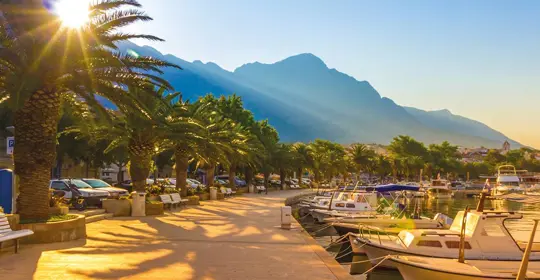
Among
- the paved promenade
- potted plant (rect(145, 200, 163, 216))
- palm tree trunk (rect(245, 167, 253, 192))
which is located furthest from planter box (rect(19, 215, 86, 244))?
palm tree trunk (rect(245, 167, 253, 192))

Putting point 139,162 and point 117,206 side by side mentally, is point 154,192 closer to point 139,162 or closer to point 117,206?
point 139,162

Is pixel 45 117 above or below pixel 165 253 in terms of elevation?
above

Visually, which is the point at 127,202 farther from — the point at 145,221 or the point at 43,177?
the point at 43,177

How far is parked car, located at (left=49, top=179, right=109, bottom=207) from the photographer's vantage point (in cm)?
2444

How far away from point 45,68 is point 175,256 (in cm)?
628

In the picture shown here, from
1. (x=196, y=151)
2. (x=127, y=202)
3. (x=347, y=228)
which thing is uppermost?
(x=196, y=151)

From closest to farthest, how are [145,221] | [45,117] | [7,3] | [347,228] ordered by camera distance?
1. [7,3]
2. [45,117]
3. [145,221]
4. [347,228]

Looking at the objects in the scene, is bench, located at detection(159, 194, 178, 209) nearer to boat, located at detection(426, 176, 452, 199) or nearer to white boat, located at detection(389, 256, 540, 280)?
white boat, located at detection(389, 256, 540, 280)

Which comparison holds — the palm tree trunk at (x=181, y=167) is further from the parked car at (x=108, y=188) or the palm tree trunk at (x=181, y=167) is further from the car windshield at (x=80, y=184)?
the car windshield at (x=80, y=184)

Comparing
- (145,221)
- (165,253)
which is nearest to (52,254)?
(165,253)

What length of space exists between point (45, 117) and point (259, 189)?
4876 cm

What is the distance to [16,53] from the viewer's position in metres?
13.3

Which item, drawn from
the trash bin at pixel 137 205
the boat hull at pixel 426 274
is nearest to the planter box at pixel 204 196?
the trash bin at pixel 137 205

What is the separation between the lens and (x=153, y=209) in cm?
2291
